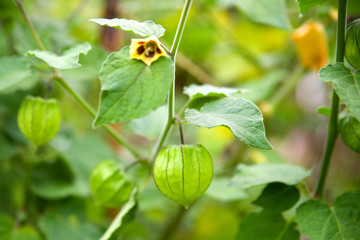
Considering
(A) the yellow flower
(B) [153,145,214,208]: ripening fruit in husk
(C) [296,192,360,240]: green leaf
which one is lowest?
(C) [296,192,360,240]: green leaf

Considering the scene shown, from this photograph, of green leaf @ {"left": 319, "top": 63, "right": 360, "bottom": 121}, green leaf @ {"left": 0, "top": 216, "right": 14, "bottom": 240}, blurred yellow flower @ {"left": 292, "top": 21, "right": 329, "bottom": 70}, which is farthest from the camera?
blurred yellow flower @ {"left": 292, "top": 21, "right": 329, "bottom": 70}

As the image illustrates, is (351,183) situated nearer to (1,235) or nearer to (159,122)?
(159,122)

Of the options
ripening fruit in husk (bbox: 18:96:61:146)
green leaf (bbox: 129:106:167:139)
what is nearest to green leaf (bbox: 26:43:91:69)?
ripening fruit in husk (bbox: 18:96:61:146)

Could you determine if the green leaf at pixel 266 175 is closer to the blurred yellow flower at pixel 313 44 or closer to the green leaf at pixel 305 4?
the green leaf at pixel 305 4

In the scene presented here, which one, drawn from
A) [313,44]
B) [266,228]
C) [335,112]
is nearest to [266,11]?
[313,44]

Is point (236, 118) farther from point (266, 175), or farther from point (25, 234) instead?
point (25, 234)

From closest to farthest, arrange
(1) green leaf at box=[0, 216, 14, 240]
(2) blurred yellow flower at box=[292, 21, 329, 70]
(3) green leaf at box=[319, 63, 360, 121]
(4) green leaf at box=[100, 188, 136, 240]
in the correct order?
1. (3) green leaf at box=[319, 63, 360, 121]
2. (4) green leaf at box=[100, 188, 136, 240]
3. (1) green leaf at box=[0, 216, 14, 240]
4. (2) blurred yellow flower at box=[292, 21, 329, 70]

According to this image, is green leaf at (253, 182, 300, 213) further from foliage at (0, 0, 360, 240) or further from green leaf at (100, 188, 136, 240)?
green leaf at (100, 188, 136, 240)
